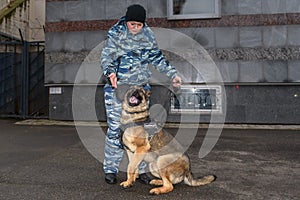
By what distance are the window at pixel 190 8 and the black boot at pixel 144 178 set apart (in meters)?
6.61

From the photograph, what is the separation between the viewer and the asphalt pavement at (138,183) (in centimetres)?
299

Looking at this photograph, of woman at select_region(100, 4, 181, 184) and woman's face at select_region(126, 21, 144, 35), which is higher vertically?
woman's face at select_region(126, 21, 144, 35)

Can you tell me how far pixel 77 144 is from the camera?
225 inches

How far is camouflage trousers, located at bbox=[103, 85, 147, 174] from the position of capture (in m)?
3.27

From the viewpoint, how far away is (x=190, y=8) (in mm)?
8922

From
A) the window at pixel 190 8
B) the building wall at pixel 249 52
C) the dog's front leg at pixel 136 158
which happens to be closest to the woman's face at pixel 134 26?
the dog's front leg at pixel 136 158

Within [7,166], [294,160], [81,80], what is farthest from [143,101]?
[81,80]

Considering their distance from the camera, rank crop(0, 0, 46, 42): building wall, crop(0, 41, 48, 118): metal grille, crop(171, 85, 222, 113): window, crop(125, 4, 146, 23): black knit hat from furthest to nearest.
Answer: crop(0, 0, 46, 42): building wall
crop(0, 41, 48, 118): metal grille
crop(171, 85, 222, 113): window
crop(125, 4, 146, 23): black knit hat

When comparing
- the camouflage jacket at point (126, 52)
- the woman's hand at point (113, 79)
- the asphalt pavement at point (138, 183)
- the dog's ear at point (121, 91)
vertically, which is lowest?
the asphalt pavement at point (138, 183)

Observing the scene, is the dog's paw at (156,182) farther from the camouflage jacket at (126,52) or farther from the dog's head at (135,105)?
the camouflage jacket at (126,52)

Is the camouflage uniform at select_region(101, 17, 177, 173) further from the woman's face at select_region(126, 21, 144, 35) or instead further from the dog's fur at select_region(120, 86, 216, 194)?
the dog's fur at select_region(120, 86, 216, 194)

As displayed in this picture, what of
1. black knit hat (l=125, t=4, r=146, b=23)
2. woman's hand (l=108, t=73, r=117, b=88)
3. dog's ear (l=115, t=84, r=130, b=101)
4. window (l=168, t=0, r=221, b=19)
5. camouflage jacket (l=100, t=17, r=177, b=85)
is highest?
window (l=168, t=0, r=221, b=19)

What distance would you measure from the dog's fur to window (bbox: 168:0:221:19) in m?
6.46

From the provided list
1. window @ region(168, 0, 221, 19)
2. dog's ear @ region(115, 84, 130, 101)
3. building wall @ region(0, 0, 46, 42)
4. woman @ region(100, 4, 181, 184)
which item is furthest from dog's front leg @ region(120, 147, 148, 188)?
building wall @ region(0, 0, 46, 42)
